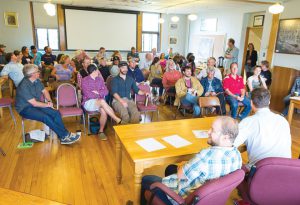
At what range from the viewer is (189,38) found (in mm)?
11203

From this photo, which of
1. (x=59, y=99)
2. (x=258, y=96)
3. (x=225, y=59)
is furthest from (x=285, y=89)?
(x=59, y=99)

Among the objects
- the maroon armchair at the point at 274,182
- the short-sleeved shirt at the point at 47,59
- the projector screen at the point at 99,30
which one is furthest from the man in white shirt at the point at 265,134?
the projector screen at the point at 99,30

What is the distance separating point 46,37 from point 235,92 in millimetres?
7398

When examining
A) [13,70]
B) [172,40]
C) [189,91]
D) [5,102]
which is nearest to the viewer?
[5,102]

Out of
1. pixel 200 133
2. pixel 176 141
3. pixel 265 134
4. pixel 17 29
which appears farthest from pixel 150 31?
pixel 265 134

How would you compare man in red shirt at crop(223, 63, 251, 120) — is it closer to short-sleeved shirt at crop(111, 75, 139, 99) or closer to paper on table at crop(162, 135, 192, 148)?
short-sleeved shirt at crop(111, 75, 139, 99)

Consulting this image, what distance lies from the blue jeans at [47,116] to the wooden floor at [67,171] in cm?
25

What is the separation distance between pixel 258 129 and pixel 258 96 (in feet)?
0.93

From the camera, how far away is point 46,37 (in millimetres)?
9016

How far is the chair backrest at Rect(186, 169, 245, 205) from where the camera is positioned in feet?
4.14

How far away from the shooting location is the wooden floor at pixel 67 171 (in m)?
2.42

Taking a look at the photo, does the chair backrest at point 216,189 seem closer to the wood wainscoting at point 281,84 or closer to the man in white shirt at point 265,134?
the man in white shirt at point 265,134

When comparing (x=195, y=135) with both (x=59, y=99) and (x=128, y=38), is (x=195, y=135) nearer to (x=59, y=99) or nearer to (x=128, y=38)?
(x=59, y=99)

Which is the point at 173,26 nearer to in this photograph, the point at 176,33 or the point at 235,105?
the point at 176,33
